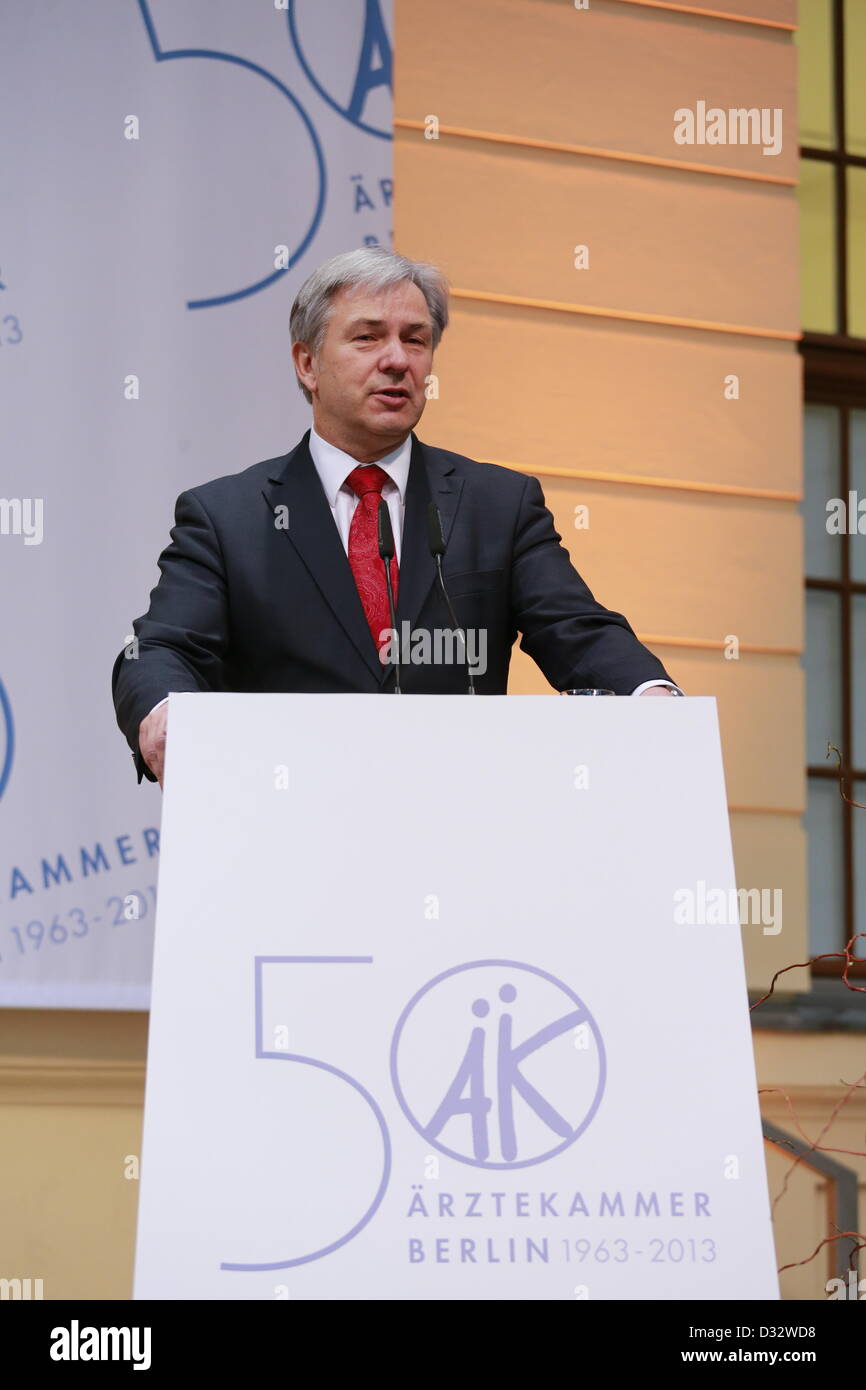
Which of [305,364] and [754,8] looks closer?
[305,364]

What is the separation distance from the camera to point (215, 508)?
2.11 meters

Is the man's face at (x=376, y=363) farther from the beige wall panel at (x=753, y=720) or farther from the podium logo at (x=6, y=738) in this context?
the beige wall panel at (x=753, y=720)

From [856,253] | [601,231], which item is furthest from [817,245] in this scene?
[601,231]

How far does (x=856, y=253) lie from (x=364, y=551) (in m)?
2.35

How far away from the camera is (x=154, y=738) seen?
5.26 feet

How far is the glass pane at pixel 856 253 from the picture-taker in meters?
3.90

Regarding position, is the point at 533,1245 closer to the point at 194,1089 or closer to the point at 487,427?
the point at 194,1089

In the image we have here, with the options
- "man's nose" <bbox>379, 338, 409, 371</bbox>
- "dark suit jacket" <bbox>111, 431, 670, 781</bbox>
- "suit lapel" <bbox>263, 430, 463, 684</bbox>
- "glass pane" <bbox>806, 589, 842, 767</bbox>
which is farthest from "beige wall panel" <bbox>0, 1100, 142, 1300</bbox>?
"glass pane" <bbox>806, 589, 842, 767</bbox>

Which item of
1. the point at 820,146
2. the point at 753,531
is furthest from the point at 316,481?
the point at 820,146

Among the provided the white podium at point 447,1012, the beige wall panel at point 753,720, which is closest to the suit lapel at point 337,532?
the white podium at point 447,1012

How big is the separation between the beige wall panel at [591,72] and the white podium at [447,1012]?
2348 millimetres

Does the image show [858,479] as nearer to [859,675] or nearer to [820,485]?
[820,485]

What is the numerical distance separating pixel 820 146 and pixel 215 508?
2.47 metres

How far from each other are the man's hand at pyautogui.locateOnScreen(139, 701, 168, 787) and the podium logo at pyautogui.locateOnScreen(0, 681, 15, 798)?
4.19 feet
